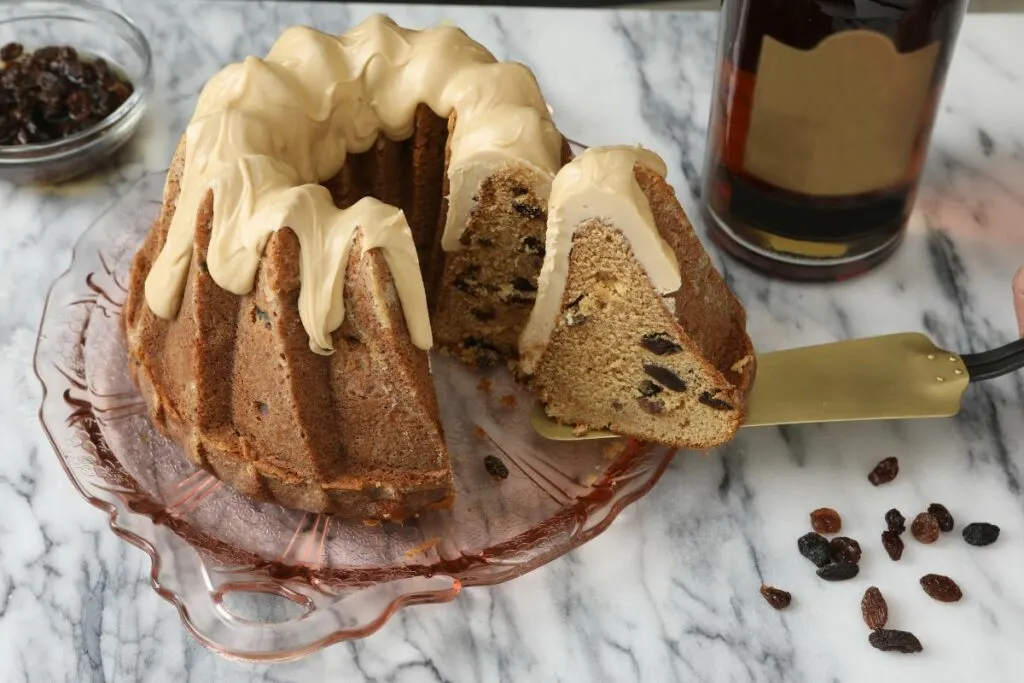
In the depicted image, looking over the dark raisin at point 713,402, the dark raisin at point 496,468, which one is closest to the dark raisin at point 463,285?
the dark raisin at point 496,468

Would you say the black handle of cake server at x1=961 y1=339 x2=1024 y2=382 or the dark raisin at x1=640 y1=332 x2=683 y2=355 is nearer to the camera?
the dark raisin at x1=640 y1=332 x2=683 y2=355

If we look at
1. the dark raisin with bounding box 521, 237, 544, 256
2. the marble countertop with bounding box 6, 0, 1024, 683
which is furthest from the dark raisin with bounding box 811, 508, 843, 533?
the dark raisin with bounding box 521, 237, 544, 256

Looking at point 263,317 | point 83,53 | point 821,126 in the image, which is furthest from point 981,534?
point 83,53

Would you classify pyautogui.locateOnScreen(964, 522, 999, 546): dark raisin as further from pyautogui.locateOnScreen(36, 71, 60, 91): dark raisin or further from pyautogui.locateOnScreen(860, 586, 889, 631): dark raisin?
pyautogui.locateOnScreen(36, 71, 60, 91): dark raisin

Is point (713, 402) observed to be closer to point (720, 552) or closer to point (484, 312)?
point (720, 552)

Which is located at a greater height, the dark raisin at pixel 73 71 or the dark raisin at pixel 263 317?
the dark raisin at pixel 263 317

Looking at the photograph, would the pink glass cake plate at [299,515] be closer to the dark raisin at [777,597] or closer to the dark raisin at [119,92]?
the dark raisin at [777,597]
